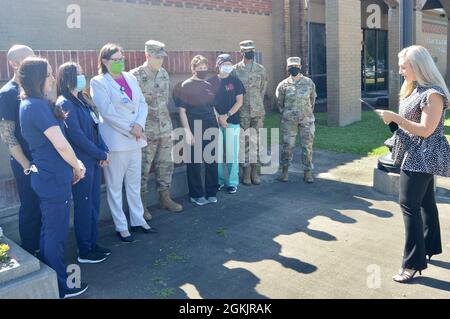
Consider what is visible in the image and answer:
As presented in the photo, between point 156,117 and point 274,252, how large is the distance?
2.08 meters

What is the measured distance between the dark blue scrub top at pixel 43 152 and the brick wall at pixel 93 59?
1573 mm

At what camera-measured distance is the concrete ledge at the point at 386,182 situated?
6062 mm

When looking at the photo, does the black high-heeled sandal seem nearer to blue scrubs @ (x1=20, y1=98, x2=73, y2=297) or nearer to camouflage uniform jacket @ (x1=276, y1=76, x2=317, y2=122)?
blue scrubs @ (x1=20, y1=98, x2=73, y2=297)

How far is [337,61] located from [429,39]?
1462 cm

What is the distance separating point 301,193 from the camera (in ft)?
21.1

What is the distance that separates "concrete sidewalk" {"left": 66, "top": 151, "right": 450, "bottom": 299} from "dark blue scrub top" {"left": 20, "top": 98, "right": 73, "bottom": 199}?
952 millimetres

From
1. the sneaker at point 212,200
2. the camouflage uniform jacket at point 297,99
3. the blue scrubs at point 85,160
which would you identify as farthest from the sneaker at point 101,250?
the camouflage uniform jacket at point 297,99

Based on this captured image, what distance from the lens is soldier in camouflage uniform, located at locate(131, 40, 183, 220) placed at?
5.21m

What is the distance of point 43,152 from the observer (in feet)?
11.6

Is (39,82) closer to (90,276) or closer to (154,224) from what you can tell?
(90,276)

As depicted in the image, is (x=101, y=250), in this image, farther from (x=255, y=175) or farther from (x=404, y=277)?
(x=255, y=175)

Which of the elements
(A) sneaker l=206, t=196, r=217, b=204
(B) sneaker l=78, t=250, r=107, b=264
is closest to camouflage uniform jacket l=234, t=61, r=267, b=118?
(A) sneaker l=206, t=196, r=217, b=204

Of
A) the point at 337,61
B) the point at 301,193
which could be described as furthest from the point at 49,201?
the point at 337,61
